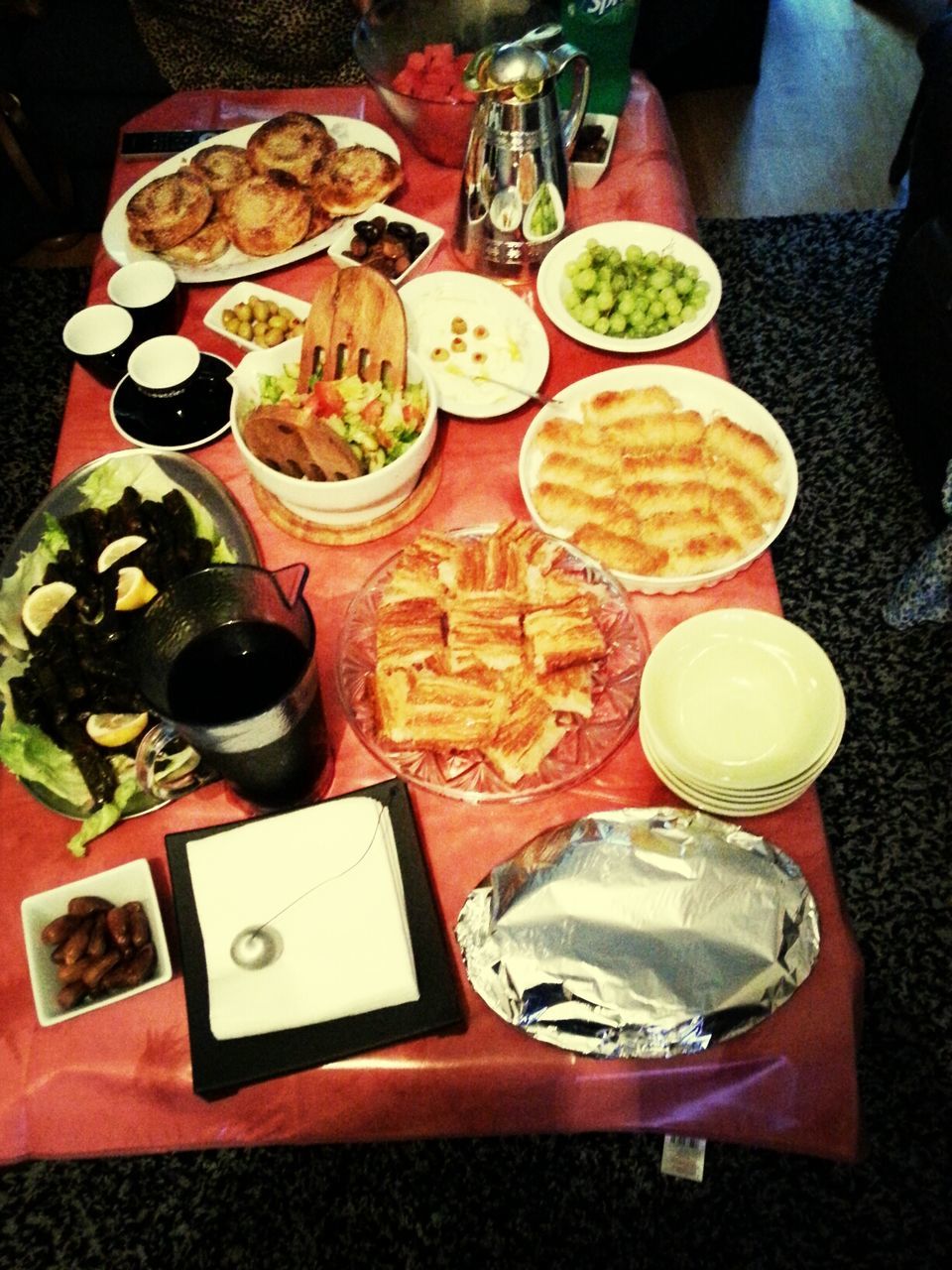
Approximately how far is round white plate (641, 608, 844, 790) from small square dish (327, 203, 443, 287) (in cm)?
93

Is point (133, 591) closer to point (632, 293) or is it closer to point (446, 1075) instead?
point (446, 1075)

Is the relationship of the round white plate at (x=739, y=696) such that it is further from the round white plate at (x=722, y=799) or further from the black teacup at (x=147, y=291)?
the black teacup at (x=147, y=291)

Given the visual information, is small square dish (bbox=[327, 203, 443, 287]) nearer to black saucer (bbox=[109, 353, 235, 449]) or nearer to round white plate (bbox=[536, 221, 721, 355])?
round white plate (bbox=[536, 221, 721, 355])

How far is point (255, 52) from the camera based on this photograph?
7.50 feet

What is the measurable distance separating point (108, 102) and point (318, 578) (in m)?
2.53

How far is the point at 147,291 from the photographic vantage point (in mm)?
1540

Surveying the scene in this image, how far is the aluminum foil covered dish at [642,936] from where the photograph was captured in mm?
948

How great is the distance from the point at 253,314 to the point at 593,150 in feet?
2.62

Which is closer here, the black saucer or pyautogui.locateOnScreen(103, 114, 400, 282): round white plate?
the black saucer

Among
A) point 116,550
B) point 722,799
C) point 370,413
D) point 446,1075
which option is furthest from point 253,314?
point 446,1075

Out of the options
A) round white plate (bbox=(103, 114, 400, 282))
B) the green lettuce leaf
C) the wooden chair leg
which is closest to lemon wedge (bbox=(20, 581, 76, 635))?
the green lettuce leaf

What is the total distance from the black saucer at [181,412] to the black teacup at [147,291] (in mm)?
117

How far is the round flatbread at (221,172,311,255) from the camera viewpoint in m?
1.67

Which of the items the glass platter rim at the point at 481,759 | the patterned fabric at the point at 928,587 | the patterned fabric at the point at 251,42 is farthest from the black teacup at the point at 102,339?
the patterned fabric at the point at 928,587
